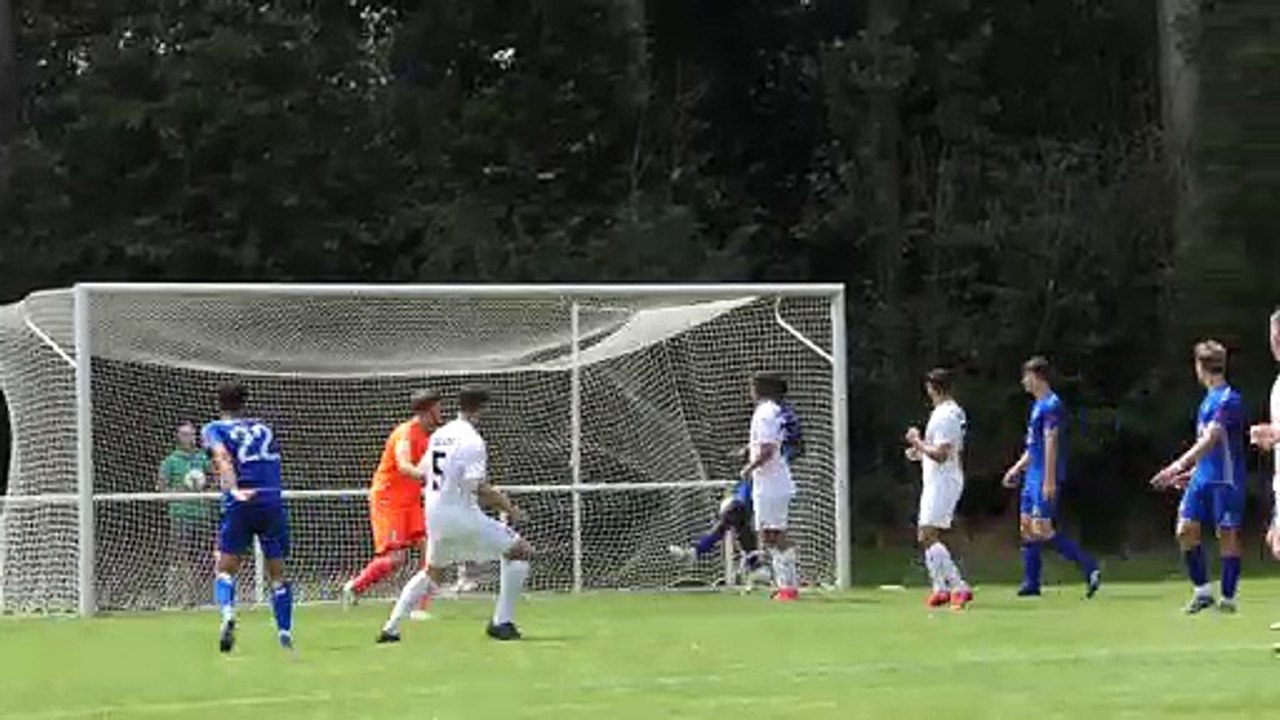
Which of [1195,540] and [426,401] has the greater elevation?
[426,401]

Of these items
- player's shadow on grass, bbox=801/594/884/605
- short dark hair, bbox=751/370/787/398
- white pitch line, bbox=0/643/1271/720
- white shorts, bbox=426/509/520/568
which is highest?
short dark hair, bbox=751/370/787/398

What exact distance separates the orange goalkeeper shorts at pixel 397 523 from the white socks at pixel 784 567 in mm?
3078

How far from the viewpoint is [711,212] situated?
127 ft

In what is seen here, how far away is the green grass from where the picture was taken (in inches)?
550

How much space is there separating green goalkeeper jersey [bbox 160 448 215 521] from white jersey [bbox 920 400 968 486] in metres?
6.23

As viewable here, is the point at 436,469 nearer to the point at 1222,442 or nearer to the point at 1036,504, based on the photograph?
the point at 1222,442

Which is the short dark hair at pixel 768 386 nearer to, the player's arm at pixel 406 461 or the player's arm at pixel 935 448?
the player's arm at pixel 935 448

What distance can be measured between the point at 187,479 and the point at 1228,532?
9146mm

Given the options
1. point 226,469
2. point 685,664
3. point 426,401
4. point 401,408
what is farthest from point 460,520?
point 401,408

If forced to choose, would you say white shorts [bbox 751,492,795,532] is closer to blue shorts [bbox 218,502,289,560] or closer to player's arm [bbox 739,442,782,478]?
player's arm [bbox 739,442,782,478]

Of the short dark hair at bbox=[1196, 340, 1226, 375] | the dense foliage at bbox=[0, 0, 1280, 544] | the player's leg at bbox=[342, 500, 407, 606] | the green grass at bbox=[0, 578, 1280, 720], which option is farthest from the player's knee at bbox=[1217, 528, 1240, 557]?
the dense foliage at bbox=[0, 0, 1280, 544]

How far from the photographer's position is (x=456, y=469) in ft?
61.4

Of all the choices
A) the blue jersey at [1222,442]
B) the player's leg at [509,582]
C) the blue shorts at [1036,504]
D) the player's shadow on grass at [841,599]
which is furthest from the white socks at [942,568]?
the player's leg at [509,582]

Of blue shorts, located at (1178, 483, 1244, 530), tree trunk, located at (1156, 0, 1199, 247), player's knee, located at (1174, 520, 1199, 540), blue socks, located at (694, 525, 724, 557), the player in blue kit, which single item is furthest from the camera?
tree trunk, located at (1156, 0, 1199, 247)
